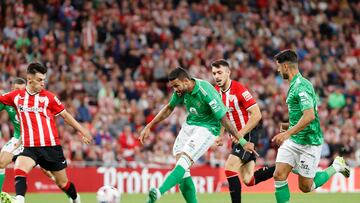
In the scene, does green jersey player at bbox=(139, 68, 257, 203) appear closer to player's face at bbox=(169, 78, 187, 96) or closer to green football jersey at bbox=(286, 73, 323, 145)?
player's face at bbox=(169, 78, 187, 96)

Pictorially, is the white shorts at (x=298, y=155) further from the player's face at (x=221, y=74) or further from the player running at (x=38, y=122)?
the player running at (x=38, y=122)

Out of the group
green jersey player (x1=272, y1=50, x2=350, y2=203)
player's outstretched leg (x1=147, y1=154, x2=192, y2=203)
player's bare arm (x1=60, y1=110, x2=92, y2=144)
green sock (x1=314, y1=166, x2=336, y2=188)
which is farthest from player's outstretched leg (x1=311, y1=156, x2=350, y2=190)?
player's bare arm (x1=60, y1=110, x2=92, y2=144)

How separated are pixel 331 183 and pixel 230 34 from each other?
678cm

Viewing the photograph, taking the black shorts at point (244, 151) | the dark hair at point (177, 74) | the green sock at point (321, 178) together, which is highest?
the dark hair at point (177, 74)

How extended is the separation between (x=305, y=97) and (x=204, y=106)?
51.6 inches

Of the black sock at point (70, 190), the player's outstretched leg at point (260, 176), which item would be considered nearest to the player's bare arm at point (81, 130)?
the black sock at point (70, 190)

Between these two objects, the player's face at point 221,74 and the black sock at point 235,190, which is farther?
the player's face at point 221,74

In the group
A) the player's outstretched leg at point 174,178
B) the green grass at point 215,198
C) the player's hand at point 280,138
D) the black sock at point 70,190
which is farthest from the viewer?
the green grass at point 215,198

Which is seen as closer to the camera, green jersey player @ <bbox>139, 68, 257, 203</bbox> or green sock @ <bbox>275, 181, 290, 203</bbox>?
green jersey player @ <bbox>139, 68, 257, 203</bbox>

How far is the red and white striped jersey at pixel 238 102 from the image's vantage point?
41.4 feet

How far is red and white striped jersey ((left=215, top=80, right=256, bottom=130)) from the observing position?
12.6m

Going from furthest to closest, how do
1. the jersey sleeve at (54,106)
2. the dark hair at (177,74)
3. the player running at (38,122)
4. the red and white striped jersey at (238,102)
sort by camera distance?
the red and white striped jersey at (238,102) → the jersey sleeve at (54,106) → the player running at (38,122) → the dark hair at (177,74)

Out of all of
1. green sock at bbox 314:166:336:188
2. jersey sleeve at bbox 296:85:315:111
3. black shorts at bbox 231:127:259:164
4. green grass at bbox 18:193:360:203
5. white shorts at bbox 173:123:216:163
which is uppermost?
jersey sleeve at bbox 296:85:315:111

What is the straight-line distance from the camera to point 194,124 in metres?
11.2
